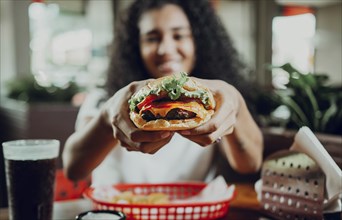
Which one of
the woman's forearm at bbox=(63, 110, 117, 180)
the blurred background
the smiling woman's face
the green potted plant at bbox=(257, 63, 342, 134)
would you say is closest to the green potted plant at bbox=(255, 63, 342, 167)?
the green potted plant at bbox=(257, 63, 342, 134)

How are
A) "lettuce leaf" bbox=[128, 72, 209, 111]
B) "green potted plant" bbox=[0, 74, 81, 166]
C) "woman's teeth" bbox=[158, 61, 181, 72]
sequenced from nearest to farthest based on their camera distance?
"lettuce leaf" bbox=[128, 72, 209, 111] → "woman's teeth" bbox=[158, 61, 181, 72] → "green potted plant" bbox=[0, 74, 81, 166]

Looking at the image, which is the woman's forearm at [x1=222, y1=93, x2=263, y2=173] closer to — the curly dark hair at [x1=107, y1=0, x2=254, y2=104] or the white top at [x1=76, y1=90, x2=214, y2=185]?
the white top at [x1=76, y1=90, x2=214, y2=185]

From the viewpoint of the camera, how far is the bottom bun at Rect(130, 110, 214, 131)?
0.89m

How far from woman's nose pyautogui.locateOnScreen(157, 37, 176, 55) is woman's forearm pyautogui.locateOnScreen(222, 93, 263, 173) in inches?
20.8

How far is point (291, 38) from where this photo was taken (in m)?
7.47

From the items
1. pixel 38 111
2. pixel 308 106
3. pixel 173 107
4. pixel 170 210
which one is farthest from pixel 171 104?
pixel 38 111

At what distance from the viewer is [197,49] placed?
6.89 ft

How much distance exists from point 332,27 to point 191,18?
6.22 meters

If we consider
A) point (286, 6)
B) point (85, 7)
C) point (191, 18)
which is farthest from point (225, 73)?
point (286, 6)

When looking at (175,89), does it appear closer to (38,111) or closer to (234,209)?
(234,209)

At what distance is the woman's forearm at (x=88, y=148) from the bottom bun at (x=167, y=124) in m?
0.39

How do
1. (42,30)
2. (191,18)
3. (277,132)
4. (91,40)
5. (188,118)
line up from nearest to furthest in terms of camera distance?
1. (188,118)
2. (277,132)
3. (191,18)
4. (42,30)
5. (91,40)

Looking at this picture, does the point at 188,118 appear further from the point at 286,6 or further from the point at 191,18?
the point at 286,6

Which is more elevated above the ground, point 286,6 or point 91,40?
point 286,6
